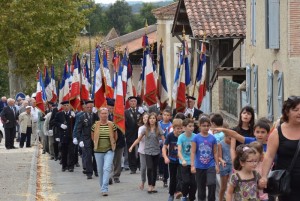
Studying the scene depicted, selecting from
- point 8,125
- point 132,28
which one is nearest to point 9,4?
point 8,125

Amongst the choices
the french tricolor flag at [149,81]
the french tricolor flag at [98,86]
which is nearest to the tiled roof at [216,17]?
the french tricolor flag at [149,81]

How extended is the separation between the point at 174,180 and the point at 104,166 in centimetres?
194

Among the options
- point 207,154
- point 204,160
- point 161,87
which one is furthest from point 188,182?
point 161,87

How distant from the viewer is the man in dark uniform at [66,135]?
23.9m

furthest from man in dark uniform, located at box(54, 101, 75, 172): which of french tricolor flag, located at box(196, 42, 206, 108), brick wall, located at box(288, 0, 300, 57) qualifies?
brick wall, located at box(288, 0, 300, 57)

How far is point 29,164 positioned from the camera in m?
25.8

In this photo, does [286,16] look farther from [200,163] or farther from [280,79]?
[200,163]

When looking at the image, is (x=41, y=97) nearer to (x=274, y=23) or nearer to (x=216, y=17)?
(x=216, y=17)

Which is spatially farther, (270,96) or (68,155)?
(270,96)

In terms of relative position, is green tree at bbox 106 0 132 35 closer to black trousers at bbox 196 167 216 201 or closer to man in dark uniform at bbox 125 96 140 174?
man in dark uniform at bbox 125 96 140 174

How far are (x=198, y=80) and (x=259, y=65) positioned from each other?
143 inches

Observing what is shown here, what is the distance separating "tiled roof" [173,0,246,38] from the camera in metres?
31.6

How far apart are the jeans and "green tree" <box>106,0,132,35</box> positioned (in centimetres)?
12281

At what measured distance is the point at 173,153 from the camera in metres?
16.6
